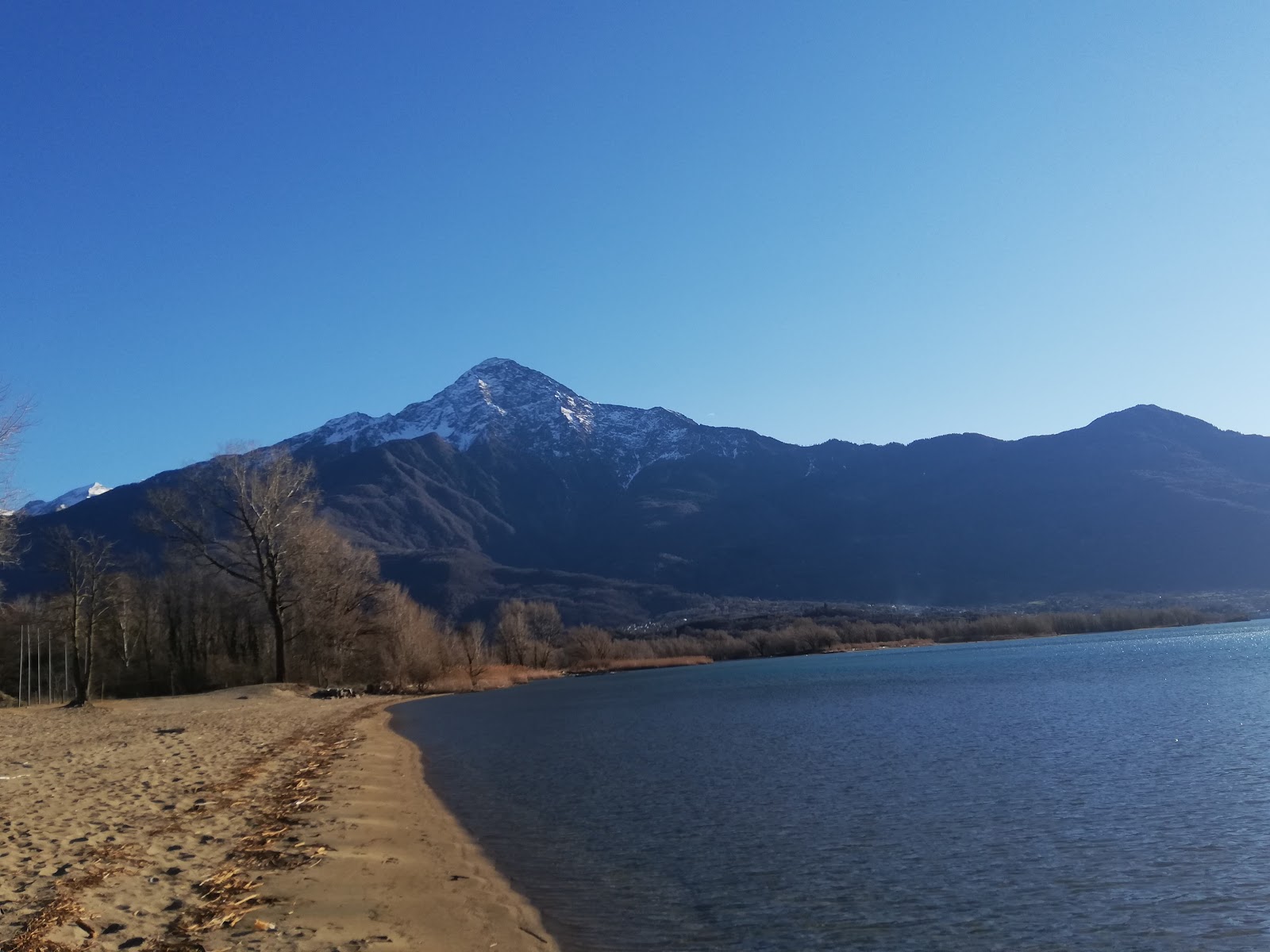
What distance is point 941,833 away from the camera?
15.9 metres

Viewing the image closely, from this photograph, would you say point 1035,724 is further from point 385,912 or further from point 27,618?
point 27,618

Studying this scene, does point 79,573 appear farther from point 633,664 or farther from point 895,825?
point 633,664

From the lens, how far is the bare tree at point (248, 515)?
167 feet

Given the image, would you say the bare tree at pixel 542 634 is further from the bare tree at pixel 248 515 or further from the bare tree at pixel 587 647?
the bare tree at pixel 248 515

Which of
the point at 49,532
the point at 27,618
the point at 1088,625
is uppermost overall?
the point at 49,532

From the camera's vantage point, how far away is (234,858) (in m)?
12.8

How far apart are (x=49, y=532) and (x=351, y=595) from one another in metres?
21.5

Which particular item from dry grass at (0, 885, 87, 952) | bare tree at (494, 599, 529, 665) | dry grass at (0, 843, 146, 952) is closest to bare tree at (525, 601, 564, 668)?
bare tree at (494, 599, 529, 665)

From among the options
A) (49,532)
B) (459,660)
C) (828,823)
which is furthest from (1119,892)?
(459,660)

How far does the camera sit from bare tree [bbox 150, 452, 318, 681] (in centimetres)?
5097

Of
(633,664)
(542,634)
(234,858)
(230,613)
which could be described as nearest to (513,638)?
(542,634)

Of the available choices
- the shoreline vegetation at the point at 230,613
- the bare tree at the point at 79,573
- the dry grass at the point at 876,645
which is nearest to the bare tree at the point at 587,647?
the shoreline vegetation at the point at 230,613

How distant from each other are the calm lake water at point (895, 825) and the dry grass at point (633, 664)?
92750 mm

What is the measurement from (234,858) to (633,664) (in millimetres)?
130180
